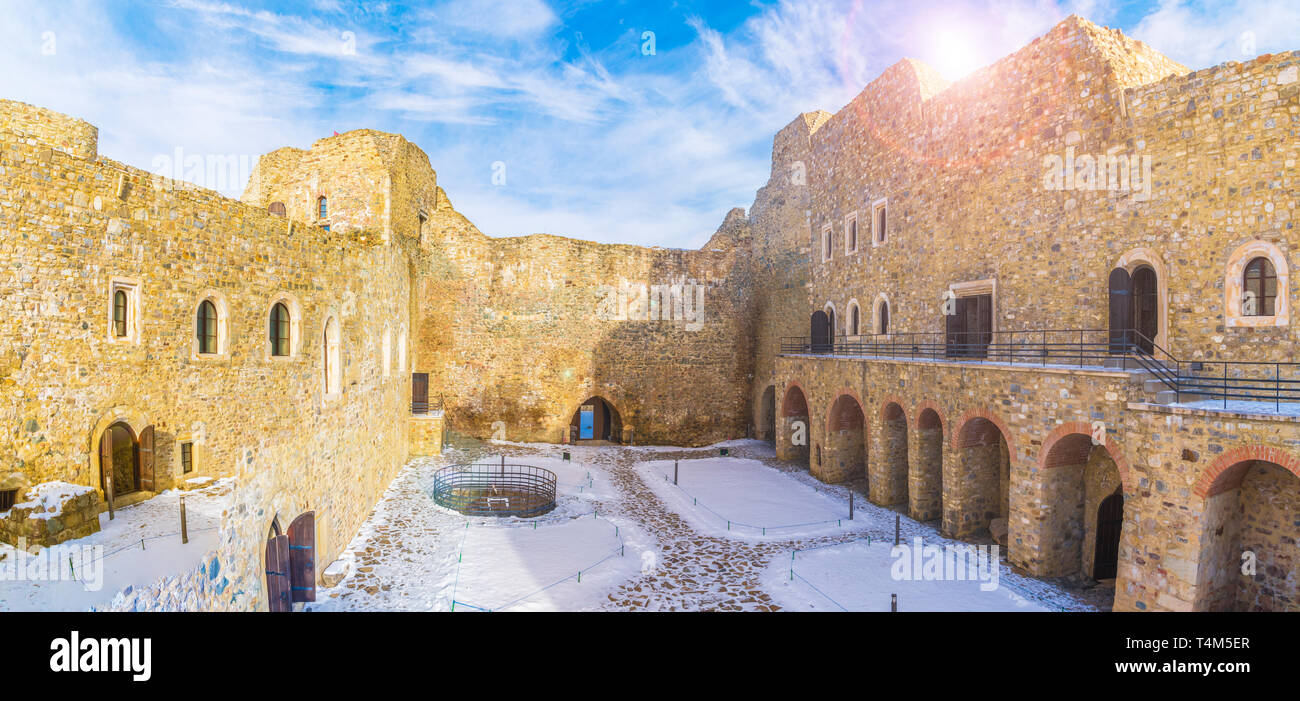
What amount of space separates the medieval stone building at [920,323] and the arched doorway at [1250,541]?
44mm

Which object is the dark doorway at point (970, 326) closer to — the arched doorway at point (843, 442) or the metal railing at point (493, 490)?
the arched doorway at point (843, 442)

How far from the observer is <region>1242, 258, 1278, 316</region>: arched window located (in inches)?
422

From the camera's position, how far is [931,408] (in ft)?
51.4

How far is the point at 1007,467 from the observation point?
1505cm

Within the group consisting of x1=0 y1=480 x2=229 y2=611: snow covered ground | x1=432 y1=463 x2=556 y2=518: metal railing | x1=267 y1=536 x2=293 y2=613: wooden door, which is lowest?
x1=432 y1=463 x2=556 y2=518: metal railing

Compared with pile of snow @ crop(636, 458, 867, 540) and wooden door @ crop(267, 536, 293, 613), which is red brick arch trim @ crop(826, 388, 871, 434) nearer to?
pile of snow @ crop(636, 458, 867, 540)

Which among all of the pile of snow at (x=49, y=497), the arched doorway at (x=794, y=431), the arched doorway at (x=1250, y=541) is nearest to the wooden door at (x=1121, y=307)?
the arched doorway at (x=1250, y=541)

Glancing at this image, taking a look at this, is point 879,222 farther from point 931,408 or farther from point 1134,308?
point 1134,308

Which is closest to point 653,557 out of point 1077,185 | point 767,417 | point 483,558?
point 483,558

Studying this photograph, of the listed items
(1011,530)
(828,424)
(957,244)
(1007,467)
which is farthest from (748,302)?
(1011,530)

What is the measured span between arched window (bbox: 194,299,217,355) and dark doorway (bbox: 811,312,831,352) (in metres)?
19.7

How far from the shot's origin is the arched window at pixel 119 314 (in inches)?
337

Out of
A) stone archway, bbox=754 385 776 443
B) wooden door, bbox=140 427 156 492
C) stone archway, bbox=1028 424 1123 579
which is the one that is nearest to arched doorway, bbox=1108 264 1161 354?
stone archway, bbox=1028 424 1123 579
